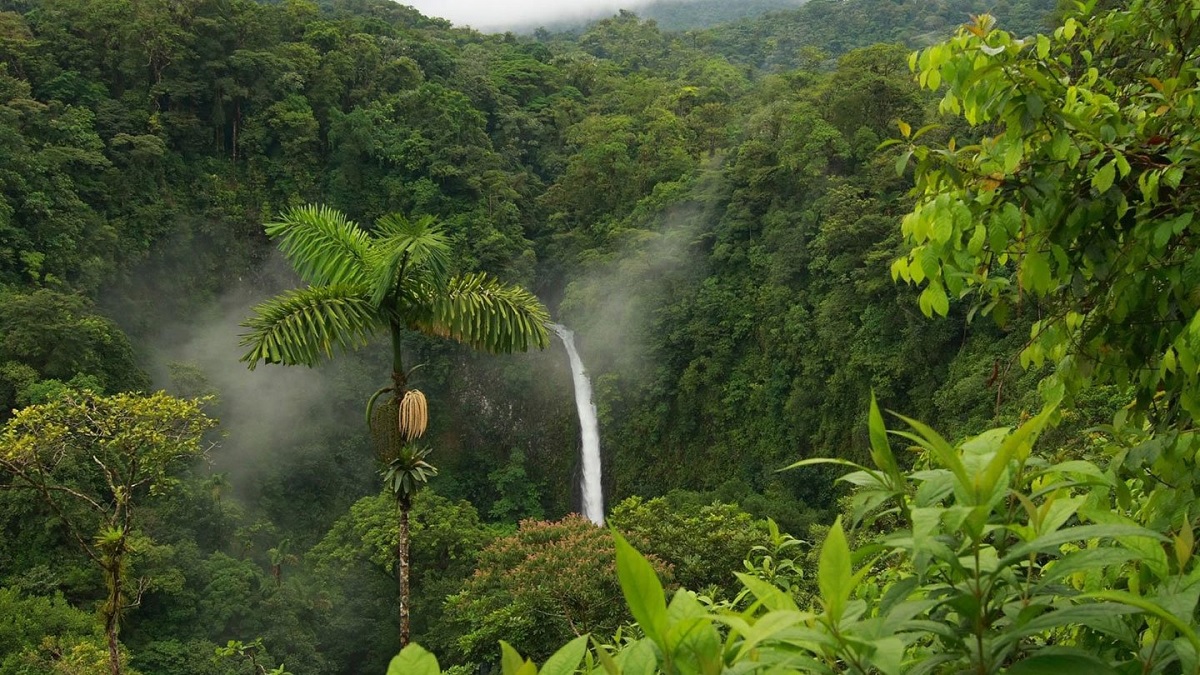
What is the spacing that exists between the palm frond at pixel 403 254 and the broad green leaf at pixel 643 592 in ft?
12.6

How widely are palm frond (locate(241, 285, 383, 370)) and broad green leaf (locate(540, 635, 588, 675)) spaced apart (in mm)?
3876

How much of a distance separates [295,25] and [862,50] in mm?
15993

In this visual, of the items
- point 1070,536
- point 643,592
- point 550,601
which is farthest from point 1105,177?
point 550,601

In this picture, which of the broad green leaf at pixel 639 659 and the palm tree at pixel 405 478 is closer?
the broad green leaf at pixel 639 659

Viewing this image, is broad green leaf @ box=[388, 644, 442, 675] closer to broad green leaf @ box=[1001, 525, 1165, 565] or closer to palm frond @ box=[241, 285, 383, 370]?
broad green leaf @ box=[1001, 525, 1165, 565]

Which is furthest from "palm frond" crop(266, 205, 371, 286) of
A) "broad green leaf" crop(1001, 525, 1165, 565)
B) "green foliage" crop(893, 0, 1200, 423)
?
"broad green leaf" crop(1001, 525, 1165, 565)

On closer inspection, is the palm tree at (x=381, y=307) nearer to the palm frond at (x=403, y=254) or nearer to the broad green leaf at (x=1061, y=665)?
the palm frond at (x=403, y=254)

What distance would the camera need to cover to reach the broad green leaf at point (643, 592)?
0.58 metres

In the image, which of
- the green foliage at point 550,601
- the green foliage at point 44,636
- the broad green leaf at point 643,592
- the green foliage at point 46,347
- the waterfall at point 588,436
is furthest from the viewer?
the waterfall at point 588,436

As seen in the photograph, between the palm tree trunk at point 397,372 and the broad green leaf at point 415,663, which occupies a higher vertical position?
the broad green leaf at point 415,663

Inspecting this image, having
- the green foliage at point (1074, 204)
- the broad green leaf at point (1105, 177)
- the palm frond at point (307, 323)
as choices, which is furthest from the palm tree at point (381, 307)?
the broad green leaf at point (1105, 177)

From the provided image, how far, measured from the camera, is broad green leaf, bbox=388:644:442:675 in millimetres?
596

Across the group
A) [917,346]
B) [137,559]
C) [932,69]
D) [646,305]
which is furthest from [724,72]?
[932,69]

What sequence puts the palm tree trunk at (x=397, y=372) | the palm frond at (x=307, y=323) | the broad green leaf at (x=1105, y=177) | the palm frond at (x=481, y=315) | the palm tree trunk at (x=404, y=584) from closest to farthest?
the broad green leaf at (x=1105, y=177) < the palm frond at (x=307, y=323) < the palm tree trunk at (x=404, y=584) < the palm tree trunk at (x=397, y=372) < the palm frond at (x=481, y=315)
